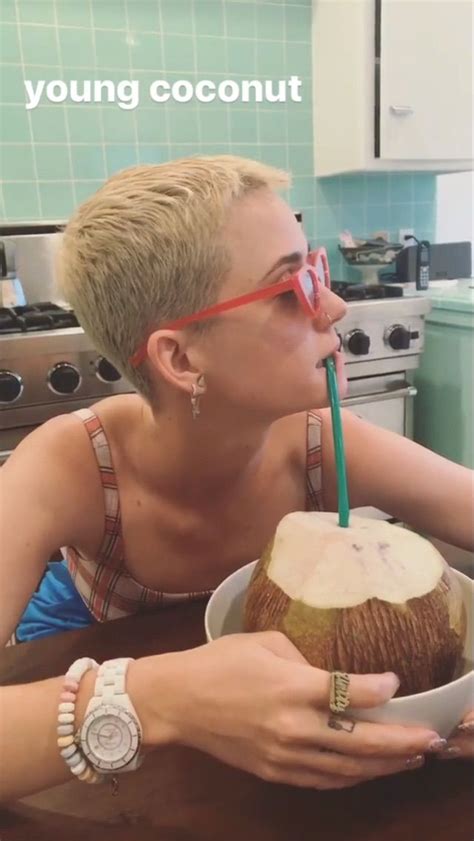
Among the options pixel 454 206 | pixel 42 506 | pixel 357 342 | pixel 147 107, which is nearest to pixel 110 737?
pixel 42 506

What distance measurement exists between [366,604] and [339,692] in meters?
0.06

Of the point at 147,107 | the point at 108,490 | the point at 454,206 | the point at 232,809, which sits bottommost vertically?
the point at 232,809

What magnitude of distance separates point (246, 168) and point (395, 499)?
44 cm

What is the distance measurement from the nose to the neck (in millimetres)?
141

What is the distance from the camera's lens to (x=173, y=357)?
30.9 inches

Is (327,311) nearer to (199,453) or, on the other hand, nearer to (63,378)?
(199,453)

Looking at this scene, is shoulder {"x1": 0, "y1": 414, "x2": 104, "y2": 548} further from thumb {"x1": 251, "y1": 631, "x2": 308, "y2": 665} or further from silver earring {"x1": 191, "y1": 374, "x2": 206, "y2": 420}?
thumb {"x1": 251, "y1": 631, "x2": 308, "y2": 665}

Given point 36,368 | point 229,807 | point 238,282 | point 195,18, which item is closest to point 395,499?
point 238,282

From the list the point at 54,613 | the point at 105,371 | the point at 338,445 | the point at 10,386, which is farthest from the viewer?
the point at 105,371

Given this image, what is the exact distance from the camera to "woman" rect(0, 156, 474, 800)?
0.75 m

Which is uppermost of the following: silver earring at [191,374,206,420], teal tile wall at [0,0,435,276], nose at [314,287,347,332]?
teal tile wall at [0,0,435,276]

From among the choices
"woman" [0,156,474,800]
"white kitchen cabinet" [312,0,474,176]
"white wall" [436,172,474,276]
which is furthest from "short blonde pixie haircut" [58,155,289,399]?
"white wall" [436,172,474,276]

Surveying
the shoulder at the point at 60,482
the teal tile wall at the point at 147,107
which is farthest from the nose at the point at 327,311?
the teal tile wall at the point at 147,107

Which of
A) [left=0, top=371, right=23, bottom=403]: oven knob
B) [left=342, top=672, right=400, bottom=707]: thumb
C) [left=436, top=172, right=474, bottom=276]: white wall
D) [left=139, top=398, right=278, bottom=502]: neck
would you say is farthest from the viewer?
[left=436, top=172, right=474, bottom=276]: white wall
